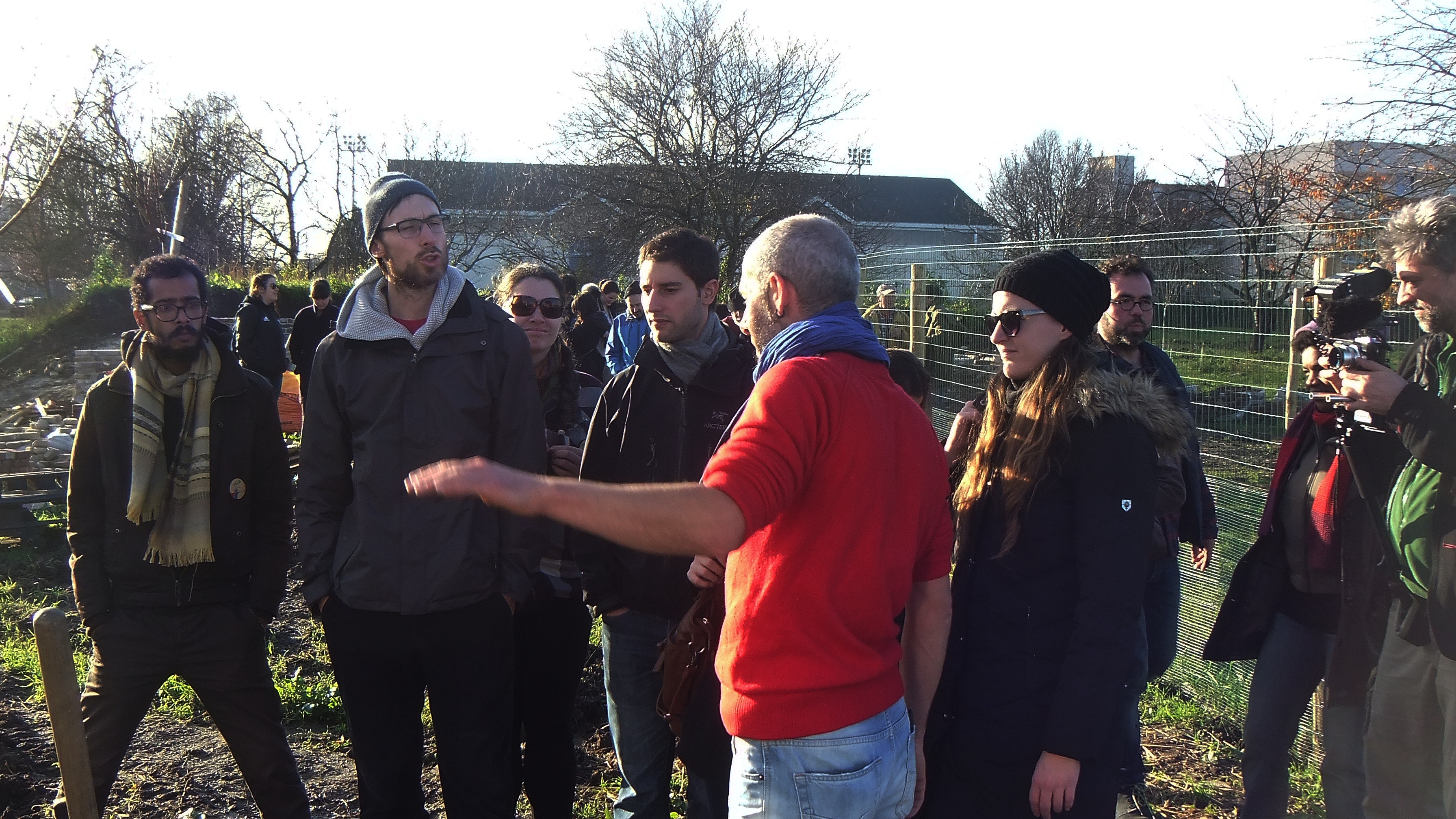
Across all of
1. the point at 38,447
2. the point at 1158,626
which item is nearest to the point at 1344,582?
the point at 1158,626

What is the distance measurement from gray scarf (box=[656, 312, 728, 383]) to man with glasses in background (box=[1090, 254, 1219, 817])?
129 cm

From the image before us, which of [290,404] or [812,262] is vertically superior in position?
[812,262]

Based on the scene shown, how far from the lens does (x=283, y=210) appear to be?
3262cm

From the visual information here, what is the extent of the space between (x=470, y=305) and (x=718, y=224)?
22.1 metres

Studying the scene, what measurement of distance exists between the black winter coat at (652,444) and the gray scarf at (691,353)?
20 mm

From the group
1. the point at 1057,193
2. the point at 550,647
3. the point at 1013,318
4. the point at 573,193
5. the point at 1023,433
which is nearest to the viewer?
the point at 1023,433

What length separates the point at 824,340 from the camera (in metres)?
1.91

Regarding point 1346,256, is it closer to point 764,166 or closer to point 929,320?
point 929,320

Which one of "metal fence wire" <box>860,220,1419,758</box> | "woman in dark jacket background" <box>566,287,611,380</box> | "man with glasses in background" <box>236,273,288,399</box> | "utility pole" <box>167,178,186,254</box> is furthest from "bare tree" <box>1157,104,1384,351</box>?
"utility pole" <box>167,178,186,254</box>

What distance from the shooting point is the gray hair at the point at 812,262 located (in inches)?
79.8

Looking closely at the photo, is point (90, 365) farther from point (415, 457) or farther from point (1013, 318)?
point (1013, 318)

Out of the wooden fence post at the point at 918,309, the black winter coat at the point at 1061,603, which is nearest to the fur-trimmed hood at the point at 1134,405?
the black winter coat at the point at 1061,603

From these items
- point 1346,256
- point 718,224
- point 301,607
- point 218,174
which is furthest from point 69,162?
point 1346,256

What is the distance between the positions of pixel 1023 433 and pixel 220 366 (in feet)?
8.60
